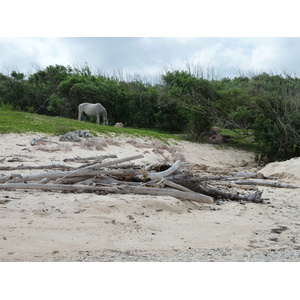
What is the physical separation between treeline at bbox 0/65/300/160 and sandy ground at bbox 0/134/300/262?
30.0 ft

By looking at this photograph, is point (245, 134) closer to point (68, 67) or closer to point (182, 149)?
point (182, 149)

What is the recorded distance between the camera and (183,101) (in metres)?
19.5

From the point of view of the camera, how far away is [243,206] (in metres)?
6.50

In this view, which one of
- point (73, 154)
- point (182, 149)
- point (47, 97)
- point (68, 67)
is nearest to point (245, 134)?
point (182, 149)

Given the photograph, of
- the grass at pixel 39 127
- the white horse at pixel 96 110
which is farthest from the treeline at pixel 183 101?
the grass at pixel 39 127

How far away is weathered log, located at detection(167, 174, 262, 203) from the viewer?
6.59m

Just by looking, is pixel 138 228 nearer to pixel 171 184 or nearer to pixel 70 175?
pixel 171 184

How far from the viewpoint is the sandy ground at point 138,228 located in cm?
385

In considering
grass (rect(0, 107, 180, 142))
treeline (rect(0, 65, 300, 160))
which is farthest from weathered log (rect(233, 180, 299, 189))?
grass (rect(0, 107, 180, 142))

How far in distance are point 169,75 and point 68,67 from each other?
905 cm

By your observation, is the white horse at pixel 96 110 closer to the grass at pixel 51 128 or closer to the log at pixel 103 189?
the grass at pixel 51 128

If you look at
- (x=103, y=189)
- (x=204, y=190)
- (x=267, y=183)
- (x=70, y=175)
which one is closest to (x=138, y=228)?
A: (x=103, y=189)

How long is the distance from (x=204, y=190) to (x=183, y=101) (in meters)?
13.2

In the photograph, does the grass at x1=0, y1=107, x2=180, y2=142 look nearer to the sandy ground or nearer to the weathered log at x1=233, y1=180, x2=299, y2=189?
the weathered log at x1=233, y1=180, x2=299, y2=189
